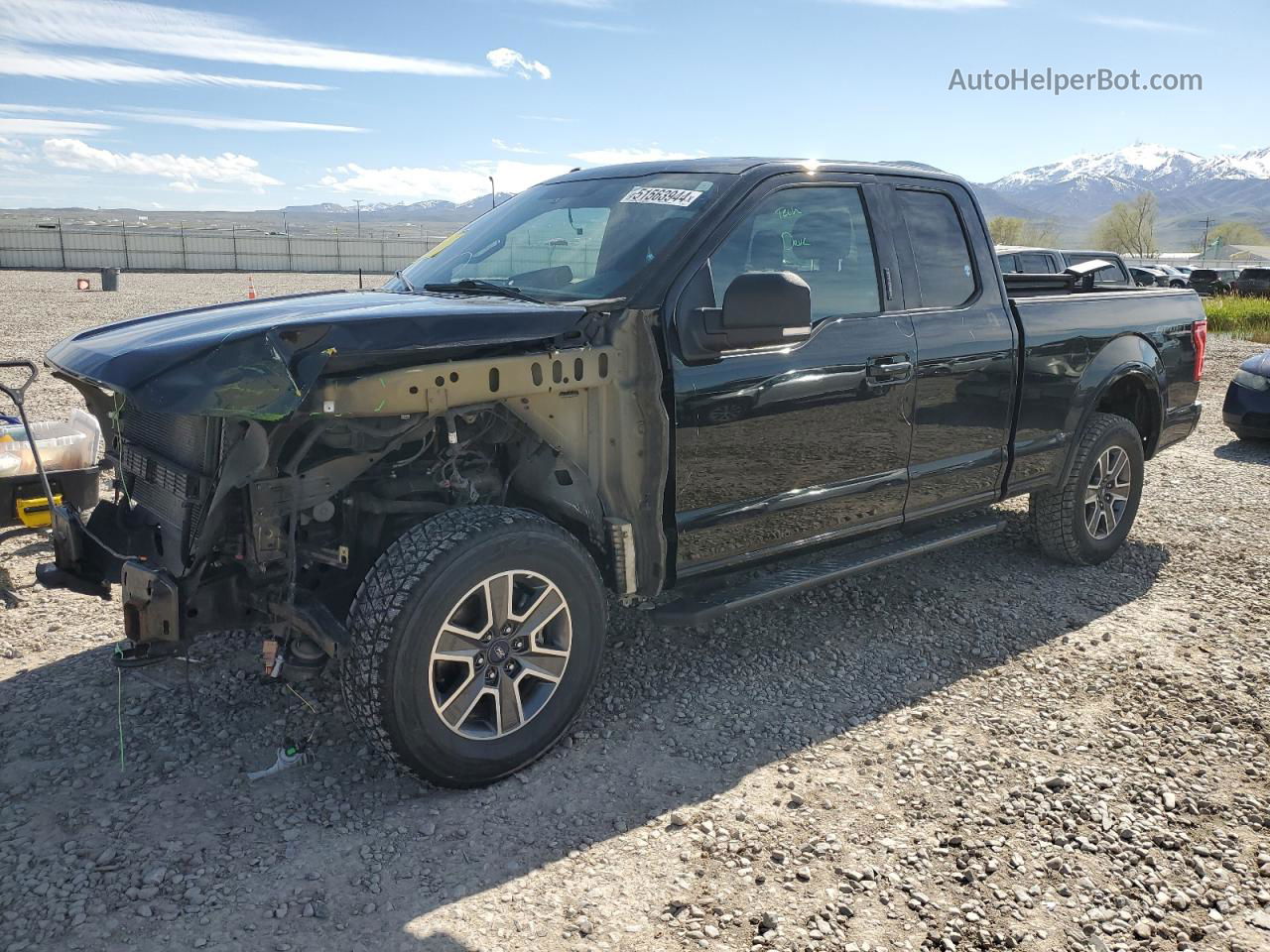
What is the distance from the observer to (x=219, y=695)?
3953 millimetres

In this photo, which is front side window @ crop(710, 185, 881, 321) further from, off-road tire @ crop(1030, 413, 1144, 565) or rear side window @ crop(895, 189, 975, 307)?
off-road tire @ crop(1030, 413, 1144, 565)

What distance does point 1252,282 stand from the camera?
36.4 meters

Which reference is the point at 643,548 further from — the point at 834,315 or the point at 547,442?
the point at 834,315

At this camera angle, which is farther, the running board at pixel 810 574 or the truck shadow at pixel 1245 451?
the truck shadow at pixel 1245 451

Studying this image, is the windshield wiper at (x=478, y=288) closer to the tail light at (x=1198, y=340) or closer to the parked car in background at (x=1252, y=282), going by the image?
the tail light at (x=1198, y=340)

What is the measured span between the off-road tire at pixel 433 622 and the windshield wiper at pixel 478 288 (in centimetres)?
91

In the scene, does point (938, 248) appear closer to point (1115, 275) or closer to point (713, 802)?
point (713, 802)

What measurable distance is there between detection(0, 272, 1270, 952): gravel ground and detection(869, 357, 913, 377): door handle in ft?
4.22

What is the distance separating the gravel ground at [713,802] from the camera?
9.12ft

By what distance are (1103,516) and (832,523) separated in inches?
96.2

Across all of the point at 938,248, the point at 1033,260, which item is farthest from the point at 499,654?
the point at 1033,260

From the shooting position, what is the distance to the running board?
377 cm

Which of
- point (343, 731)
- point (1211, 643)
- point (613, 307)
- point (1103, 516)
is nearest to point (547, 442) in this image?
point (613, 307)

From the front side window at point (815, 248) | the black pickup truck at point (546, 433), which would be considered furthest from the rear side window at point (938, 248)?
the front side window at point (815, 248)
